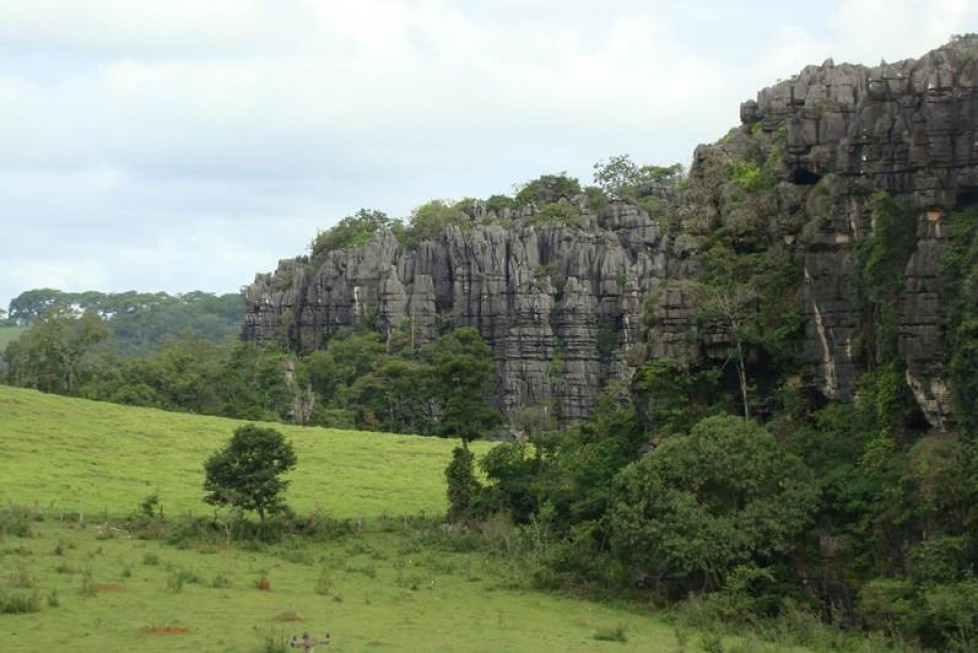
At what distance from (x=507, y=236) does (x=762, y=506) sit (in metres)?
94.5

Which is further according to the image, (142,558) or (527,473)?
(527,473)

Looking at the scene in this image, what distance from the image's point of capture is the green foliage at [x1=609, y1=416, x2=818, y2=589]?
4044 centimetres

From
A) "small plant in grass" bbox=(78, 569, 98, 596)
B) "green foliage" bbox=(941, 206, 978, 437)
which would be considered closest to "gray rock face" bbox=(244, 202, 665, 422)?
"green foliage" bbox=(941, 206, 978, 437)

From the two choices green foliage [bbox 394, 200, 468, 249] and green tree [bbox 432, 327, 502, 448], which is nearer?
green tree [bbox 432, 327, 502, 448]

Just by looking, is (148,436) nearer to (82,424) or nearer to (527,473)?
(82,424)

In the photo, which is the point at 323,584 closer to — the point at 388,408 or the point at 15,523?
the point at 15,523

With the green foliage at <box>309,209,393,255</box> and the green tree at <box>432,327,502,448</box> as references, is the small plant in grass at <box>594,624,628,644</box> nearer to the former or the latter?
the green tree at <box>432,327,502,448</box>

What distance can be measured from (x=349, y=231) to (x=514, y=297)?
135 ft

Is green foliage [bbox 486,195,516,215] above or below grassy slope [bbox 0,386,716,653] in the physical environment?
above

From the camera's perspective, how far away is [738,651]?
3394cm

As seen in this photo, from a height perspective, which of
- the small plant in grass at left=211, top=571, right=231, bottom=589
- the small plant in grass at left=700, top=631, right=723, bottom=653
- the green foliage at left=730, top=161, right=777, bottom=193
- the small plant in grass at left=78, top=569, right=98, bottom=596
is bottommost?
the small plant in grass at left=700, top=631, right=723, bottom=653

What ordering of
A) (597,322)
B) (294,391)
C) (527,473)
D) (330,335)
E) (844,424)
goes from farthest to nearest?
(330,335), (597,322), (294,391), (527,473), (844,424)

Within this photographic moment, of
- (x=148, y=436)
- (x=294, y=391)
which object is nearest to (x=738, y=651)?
(x=148, y=436)

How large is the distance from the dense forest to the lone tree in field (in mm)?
8143
